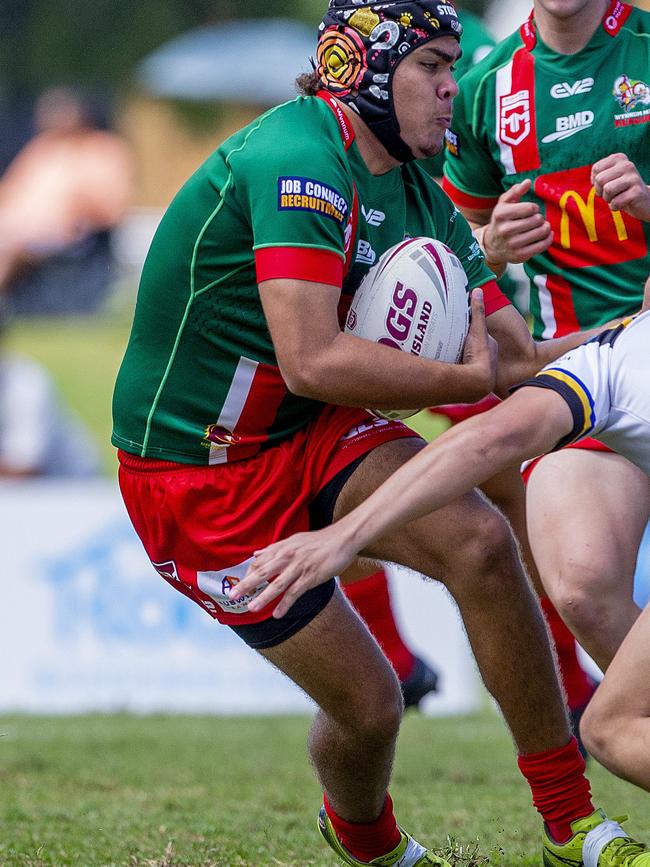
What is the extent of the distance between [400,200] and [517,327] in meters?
0.55

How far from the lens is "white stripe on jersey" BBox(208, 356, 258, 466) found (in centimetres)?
390

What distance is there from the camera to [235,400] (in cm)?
394

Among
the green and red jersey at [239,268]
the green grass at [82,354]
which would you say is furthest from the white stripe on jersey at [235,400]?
the green grass at [82,354]

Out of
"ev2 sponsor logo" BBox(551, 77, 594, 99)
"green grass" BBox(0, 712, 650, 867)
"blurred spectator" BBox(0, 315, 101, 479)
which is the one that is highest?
"ev2 sponsor logo" BBox(551, 77, 594, 99)

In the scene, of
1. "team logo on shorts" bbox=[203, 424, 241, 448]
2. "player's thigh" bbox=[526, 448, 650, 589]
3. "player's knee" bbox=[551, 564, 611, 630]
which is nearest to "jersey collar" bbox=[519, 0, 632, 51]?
"player's thigh" bbox=[526, 448, 650, 589]

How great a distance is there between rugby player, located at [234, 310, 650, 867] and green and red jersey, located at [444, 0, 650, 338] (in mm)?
1218

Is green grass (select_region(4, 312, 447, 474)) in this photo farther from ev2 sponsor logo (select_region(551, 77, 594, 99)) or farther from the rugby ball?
the rugby ball

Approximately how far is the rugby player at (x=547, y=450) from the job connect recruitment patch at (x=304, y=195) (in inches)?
27.4

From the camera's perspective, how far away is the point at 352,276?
3.94 metres

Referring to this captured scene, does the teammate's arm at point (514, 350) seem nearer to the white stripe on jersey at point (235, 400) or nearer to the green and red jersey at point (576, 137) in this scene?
the green and red jersey at point (576, 137)

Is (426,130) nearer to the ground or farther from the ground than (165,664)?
farther from the ground

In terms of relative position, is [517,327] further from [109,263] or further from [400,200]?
[109,263]

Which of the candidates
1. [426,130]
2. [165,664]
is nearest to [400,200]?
[426,130]

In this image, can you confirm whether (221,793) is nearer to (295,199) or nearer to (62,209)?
(295,199)
